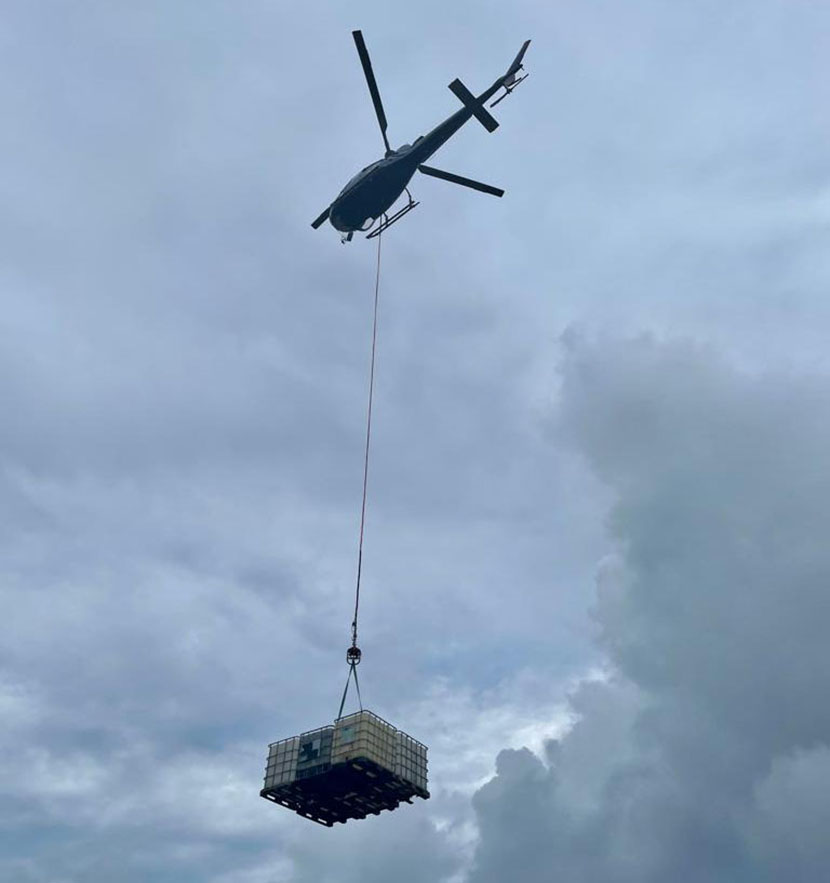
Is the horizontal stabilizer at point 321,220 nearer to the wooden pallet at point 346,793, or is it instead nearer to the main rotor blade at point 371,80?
the main rotor blade at point 371,80

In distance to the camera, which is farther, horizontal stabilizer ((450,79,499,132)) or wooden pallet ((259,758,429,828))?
horizontal stabilizer ((450,79,499,132))

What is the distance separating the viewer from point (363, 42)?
220 feet

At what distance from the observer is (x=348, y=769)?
56875 millimetres

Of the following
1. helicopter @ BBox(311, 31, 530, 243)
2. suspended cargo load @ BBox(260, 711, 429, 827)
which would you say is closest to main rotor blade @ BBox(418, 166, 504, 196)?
helicopter @ BBox(311, 31, 530, 243)

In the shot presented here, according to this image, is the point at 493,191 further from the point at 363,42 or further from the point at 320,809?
the point at 320,809

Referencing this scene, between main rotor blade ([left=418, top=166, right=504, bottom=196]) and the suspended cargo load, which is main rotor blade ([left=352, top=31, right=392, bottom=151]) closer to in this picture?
main rotor blade ([left=418, top=166, right=504, bottom=196])

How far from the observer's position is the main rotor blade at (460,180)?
7131 centimetres

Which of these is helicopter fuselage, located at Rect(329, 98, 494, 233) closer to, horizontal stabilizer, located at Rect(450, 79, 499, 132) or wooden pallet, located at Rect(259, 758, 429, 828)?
horizontal stabilizer, located at Rect(450, 79, 499, 132)

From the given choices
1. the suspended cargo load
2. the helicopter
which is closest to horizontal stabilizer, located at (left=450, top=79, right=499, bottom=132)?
the helicopter

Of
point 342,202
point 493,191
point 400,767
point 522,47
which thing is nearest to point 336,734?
point 400,767

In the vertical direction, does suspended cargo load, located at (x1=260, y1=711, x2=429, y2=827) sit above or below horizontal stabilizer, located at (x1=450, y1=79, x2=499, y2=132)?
below

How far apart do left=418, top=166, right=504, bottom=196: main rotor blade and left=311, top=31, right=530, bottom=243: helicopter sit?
0.29 feet

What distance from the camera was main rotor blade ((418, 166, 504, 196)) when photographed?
234ft

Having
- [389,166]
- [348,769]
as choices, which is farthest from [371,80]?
[348,769]
